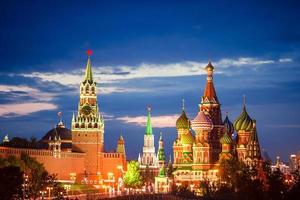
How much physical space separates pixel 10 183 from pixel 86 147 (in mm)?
61866

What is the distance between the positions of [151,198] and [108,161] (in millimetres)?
32664

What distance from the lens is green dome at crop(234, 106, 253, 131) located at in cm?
13275

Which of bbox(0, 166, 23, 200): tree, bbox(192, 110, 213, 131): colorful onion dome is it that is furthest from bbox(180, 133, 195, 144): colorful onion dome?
bbox(0, 166, 23, 200): tree

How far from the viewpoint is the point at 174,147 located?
13712cm

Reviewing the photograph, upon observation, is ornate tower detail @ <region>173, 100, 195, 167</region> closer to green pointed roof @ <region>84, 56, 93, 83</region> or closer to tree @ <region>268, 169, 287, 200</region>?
green pointed roof @ <region>84, 56, 93, 83</region>

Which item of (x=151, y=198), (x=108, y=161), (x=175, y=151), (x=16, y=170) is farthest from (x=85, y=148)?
(x=16, y=170)

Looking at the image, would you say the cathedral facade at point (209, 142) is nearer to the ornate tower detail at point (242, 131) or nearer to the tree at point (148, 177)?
the ornate tower detail at point (242, 131)

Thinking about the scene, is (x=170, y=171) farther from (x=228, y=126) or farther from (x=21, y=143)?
(x=21, y=143)

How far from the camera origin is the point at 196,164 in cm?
12900

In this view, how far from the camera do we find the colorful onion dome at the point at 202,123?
12838 centimetres

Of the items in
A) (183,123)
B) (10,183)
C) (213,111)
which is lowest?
(10,183)

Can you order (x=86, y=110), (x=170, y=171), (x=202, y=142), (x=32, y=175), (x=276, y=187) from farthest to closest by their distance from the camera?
(x=86, y=110) → (x=170, y=171) → (x=202, y=142) → (x=32, y=175) → (x=276, y=187)

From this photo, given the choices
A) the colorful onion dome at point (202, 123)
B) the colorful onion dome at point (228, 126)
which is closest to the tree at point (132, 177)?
the colorful onion dome at point (228, 126)

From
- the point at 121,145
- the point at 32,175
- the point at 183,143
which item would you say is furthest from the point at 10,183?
the point at 121,145
